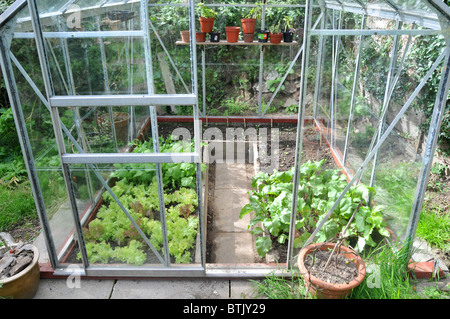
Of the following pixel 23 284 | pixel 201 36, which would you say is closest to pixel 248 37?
pixel 201 36

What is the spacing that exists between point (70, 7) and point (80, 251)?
213 centimetres

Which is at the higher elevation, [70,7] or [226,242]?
[70,7]

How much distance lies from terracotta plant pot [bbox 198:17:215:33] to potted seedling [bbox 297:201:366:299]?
4425 mm

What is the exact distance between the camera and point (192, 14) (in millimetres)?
2207

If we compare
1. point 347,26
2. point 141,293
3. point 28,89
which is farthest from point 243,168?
point 28,89

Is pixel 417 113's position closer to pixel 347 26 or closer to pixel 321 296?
pixel 321 296

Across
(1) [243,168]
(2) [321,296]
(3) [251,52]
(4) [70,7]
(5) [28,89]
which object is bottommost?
(1) [243,168]

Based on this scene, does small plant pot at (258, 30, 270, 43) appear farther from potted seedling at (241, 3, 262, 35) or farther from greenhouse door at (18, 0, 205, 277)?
greenhouse door at (18, 0, 205, 277)

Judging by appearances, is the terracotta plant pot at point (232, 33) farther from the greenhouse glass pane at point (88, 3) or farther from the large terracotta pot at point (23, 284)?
the large terracotta pot at point (23, 284)

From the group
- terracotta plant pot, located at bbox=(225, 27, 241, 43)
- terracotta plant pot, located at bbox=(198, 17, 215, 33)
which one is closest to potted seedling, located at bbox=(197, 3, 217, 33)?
terracotta plant pot, located at bbox=(198, 17, 215, 33)

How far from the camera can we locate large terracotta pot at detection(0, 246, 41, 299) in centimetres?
261

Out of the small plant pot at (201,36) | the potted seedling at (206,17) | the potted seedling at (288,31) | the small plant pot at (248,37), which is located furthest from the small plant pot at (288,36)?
the small plant pot at (201,36)

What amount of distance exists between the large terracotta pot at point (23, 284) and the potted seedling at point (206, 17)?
4.50 m

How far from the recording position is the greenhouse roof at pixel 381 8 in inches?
91.0
